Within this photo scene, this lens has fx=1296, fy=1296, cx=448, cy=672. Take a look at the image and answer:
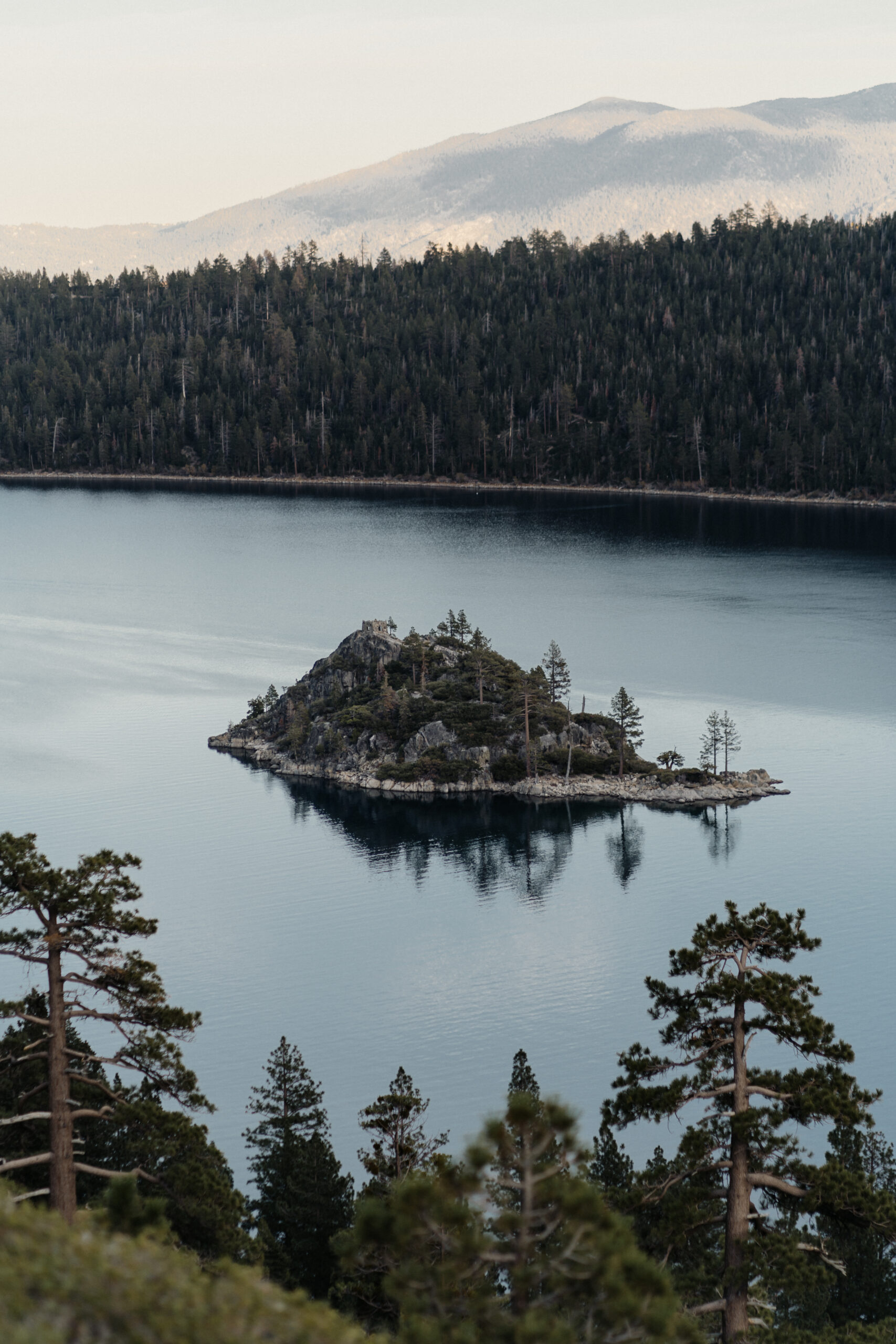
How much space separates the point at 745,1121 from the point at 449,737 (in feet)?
178

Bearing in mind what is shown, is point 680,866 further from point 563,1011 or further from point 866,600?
point 866,600

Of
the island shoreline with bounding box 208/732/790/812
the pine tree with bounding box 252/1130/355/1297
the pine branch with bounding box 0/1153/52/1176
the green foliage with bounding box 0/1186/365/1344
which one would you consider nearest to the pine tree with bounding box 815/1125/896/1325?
the pine tree with bounding box 252/1130/355/1297

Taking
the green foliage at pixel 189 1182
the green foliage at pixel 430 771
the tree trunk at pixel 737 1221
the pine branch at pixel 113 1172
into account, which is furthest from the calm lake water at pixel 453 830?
the tree trunk at pixel 737 1221

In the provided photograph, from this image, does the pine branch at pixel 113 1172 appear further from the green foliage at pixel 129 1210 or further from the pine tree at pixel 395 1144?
the pine tree at pixel 395 1144

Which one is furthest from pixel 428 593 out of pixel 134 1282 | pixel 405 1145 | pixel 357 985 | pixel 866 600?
pixel 134 1282

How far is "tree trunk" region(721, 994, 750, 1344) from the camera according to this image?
1844 centimetres

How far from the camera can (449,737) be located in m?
72.6

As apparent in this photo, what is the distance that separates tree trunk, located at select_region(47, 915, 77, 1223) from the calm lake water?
646 inches

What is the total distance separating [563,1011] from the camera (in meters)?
44.1

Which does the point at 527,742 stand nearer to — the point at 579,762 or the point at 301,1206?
the point at 579,762

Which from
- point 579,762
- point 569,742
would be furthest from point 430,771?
point 579,762

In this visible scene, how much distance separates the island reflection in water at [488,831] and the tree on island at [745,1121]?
34.5 meters

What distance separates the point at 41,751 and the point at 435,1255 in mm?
59408

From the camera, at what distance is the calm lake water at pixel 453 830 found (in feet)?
140
